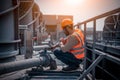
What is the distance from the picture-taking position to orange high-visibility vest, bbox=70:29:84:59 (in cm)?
439

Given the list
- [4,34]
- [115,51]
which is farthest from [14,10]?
[115,51]

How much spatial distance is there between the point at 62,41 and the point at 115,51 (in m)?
1.56

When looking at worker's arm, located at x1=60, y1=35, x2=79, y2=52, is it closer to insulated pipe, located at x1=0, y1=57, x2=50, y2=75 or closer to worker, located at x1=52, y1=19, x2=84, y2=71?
worker, located at x1=52, y1=19, x2=84, y2=71

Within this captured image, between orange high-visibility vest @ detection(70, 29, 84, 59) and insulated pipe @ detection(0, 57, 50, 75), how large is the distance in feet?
2.28

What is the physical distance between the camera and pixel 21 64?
391cm

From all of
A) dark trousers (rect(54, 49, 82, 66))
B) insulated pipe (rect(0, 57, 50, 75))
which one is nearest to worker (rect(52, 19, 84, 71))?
dark trousers (rect(54, 49, 82, 66))

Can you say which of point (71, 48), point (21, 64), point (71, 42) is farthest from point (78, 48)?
point (21, 64)

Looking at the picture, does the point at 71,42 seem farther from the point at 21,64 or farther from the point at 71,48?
the point at 21,64

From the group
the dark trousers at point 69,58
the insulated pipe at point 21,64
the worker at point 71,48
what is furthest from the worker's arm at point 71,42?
the insulated pipe at point 21,64

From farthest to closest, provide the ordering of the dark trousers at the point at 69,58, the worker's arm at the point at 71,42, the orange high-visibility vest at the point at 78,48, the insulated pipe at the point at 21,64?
the dark trousers at the point at 69,58 → the orange high-visibility vest at the point at 78,48 → the worker's arm at the point at 71,42 → the insulated pipe at the point at 21,64

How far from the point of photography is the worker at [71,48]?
4.32 metres

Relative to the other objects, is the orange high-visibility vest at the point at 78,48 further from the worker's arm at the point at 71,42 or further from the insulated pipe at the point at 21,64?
the insulated pipe at the point at 21,64

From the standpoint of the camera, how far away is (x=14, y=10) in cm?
463

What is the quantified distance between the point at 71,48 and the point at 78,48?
0.16 m
